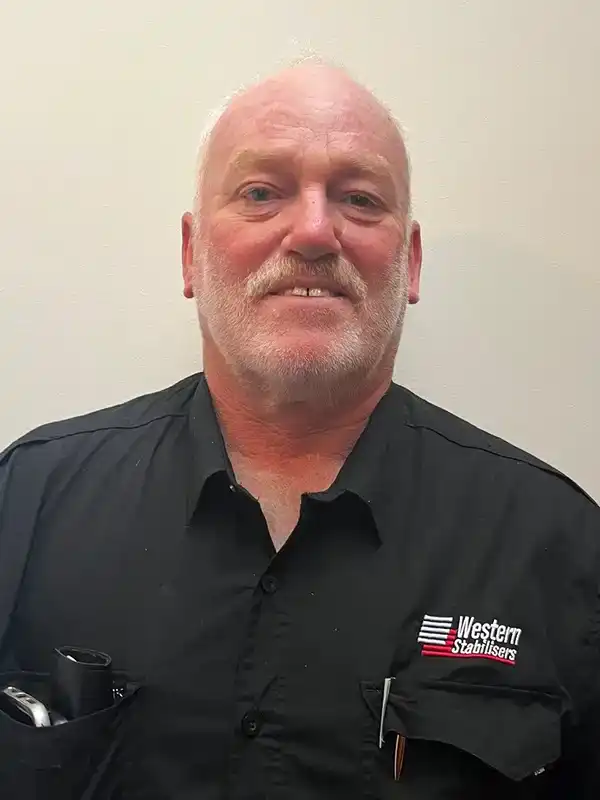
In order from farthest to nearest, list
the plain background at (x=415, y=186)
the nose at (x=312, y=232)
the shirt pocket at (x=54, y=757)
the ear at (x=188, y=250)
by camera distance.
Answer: the plain background at (x=415, y=186) → the ear at (x=188, y=250) → the nose at (x=312, y=232) → the shirt pocket at (x=54, y=757)

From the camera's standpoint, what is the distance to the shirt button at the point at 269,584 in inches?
31.5

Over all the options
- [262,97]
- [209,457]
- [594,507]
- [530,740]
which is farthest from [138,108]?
[530,740]

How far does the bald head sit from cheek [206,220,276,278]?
8 centimetres

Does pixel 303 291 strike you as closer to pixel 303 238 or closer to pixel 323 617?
pixel 303 238

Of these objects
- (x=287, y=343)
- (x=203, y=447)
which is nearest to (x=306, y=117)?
(x=287, y=343)

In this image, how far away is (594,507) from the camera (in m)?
0.94

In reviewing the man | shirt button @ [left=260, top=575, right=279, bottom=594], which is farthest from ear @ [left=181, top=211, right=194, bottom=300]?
shirt button @ [left=260, top=575, right=279, bottom=594]

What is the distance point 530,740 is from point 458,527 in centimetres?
23

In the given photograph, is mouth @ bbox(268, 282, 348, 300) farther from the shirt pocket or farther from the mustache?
the shirt pocket

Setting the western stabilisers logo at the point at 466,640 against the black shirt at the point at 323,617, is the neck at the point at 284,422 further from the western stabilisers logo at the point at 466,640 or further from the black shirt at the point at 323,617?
the western stabilisers logo at the point at 466,640

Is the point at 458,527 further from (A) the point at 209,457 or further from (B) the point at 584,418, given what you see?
(B) the point at 584,418

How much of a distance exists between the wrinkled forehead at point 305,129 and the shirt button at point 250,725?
1.90 feet

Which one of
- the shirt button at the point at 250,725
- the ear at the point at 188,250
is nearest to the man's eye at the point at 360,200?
the ear at the point at 188,250

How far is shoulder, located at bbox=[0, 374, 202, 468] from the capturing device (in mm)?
917
